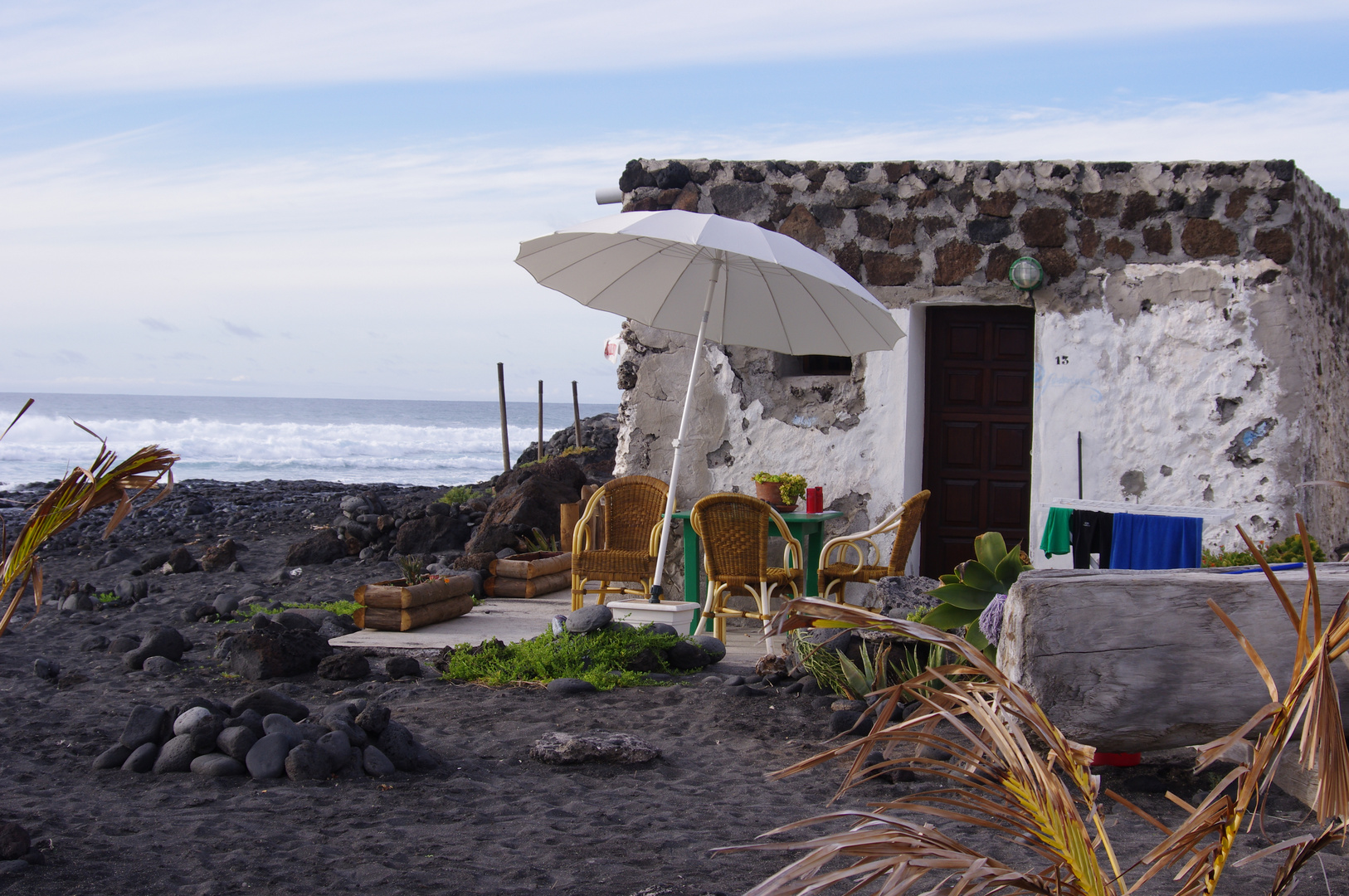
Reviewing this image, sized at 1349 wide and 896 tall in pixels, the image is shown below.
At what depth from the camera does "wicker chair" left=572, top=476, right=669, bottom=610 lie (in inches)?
235

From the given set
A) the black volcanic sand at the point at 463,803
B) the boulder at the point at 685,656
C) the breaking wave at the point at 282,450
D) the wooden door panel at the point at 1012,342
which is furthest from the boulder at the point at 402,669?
the breaking wave at the point at 282,450

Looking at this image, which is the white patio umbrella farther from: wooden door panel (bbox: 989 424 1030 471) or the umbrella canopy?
wooden door panel (bbox: 989 424 1030 471)

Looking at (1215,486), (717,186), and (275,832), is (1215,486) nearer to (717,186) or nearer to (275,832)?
(717,186)

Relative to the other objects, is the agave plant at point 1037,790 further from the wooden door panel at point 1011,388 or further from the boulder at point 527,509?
the boulder at point 527,509

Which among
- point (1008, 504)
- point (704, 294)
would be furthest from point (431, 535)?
point (1008, 504)

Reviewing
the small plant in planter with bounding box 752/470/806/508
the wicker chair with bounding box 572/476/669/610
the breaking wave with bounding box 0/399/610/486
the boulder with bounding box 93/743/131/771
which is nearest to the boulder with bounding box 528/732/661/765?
the boulder with bounding box 93/743/131/771

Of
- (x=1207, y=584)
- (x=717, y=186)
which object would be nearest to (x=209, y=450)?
(x=717, y=186)

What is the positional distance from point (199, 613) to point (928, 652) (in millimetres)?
4809

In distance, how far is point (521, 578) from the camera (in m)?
7.23

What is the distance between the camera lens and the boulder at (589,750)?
3574 mm

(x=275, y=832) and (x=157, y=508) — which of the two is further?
(x=157, y=508)

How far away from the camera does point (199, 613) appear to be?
6.82 m

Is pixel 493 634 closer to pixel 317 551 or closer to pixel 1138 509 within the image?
pixel 1138 509

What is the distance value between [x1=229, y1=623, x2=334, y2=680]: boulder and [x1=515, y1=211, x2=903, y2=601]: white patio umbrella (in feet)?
5.82
